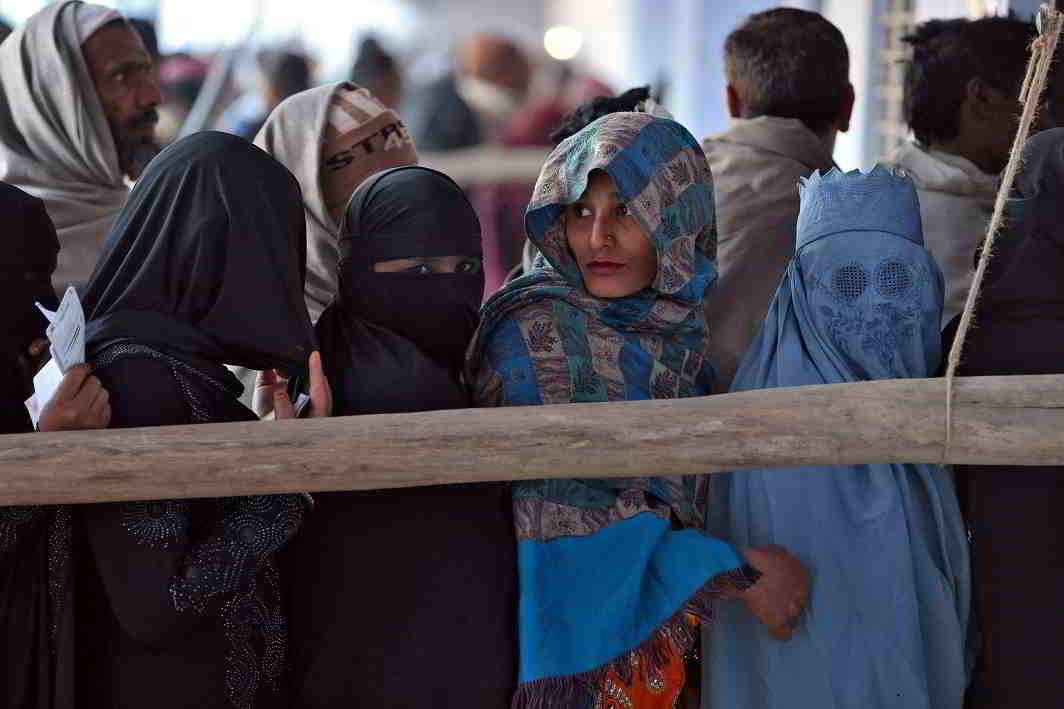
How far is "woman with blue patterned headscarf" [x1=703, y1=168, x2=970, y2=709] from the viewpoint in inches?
86.4

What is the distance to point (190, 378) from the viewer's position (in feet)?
6.72

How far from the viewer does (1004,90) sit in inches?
124

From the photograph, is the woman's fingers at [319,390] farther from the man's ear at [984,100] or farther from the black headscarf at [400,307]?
the man's ear at [984,100]

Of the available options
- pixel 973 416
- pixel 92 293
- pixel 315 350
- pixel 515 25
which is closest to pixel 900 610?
pixel 973 416

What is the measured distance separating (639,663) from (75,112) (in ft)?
6.52

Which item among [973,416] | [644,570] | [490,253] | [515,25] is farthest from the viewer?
[515,25]

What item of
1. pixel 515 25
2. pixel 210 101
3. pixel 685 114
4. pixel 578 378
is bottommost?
pixel 515 25

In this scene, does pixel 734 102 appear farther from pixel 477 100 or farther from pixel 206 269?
pixel 477 100

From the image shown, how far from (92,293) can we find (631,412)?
82 cm

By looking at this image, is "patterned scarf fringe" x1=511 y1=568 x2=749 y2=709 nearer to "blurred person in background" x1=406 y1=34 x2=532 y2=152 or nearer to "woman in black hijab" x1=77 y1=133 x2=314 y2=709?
"woman in black hijab" x1=77 y1=133 x2=314 y2=709

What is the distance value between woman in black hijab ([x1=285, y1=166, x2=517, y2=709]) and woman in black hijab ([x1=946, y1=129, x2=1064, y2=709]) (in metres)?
0.76

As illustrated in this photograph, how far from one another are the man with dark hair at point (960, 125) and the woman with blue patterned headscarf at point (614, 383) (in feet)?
2.94

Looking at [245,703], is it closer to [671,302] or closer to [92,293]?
[92,293]

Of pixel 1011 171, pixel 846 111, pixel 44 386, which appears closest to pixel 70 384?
pixel 44 386
